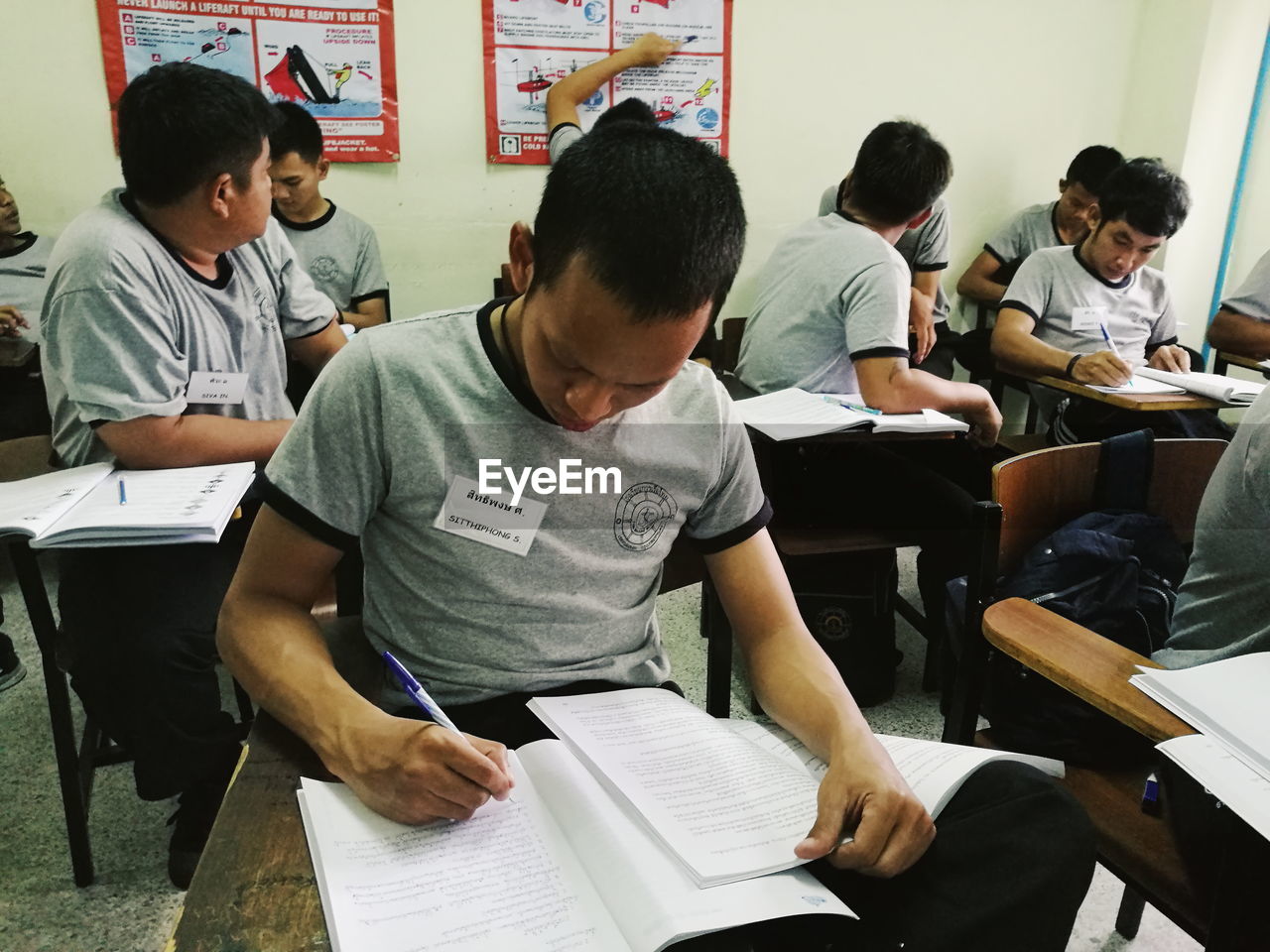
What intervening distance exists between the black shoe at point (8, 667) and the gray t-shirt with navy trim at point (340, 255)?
1462 mm

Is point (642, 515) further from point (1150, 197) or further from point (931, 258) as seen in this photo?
point (931, 258)

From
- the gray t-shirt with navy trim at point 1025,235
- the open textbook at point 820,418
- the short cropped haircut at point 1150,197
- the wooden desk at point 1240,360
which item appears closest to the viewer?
the open textbook at point 820,418

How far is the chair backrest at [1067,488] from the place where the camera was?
141 centimetres

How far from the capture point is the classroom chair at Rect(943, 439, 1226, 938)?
37.9 inches

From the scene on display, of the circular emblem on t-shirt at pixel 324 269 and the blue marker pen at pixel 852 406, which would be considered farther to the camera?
the circular emblem on t-shirt at pixel 324 269

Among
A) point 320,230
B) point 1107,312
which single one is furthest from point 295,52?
point 1107,312

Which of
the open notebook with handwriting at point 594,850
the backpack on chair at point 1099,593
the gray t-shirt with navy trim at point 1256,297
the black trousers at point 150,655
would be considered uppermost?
the gray t-shirt with navy trim at point 1256,297

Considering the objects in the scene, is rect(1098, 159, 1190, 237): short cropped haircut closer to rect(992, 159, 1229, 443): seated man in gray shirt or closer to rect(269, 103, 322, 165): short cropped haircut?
rect(992, 159, 1229, 443): seated man in gray shirt

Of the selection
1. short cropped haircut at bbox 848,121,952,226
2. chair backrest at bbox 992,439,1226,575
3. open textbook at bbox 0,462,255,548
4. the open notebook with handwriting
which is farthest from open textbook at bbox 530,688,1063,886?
short cropped haircut at bbox 848,121,952,226

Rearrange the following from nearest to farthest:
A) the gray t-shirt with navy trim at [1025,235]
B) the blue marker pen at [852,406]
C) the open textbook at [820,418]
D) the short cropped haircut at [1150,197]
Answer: the open textbook at [820,418]
the blue marker pen at [852,406]
the short cropped haircut at [1150,197]
the gray t-shirt with navy trim at [1025,235]

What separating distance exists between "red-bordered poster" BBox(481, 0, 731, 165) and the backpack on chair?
210 cm

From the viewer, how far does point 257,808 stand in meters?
0.69
